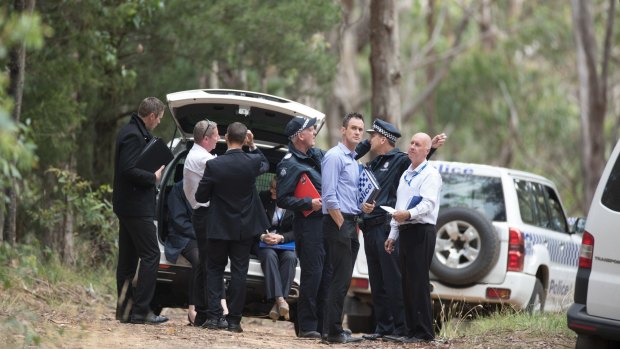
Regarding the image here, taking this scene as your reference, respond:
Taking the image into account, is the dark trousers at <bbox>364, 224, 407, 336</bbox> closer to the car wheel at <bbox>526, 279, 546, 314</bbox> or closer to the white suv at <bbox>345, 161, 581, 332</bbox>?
the white suv at <bbox>345, 161, 581, 332</bbox>

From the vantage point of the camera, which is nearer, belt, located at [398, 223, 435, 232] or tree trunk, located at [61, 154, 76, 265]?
belt, located at [398, 223, 435, 232]

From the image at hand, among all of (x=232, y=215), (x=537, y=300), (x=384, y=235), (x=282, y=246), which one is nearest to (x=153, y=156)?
(x=232, y=215)

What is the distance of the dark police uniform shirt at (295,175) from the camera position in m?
9.90

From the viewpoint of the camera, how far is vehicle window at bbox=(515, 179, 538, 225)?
12422 millimetres

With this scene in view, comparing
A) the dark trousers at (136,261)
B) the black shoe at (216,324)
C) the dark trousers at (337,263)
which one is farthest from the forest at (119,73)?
the dark trousers at (337,263)

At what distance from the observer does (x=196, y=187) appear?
1042 cm

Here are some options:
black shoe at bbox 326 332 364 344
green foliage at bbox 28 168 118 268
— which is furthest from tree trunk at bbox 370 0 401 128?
black shoe at bbox 326 332 364 344

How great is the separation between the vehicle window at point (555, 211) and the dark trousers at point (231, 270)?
4710 mm

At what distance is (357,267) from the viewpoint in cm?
1227

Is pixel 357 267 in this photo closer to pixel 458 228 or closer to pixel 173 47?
pixel 458 228

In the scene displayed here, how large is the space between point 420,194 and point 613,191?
2.00 meters

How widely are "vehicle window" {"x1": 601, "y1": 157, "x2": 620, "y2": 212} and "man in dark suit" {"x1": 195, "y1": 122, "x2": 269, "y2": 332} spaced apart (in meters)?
3.22

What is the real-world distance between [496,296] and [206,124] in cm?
372

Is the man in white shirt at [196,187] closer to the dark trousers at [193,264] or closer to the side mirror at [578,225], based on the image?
the dark trousers at [193,264]
